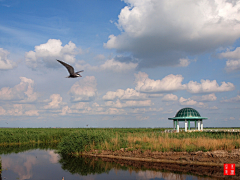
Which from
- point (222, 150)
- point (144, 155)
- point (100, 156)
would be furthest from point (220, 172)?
point (100, 156)

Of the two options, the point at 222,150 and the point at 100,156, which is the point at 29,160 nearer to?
the point at 100,156

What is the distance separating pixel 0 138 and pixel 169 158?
28.7m

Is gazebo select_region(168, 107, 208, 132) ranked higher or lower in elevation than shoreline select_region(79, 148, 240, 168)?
higher

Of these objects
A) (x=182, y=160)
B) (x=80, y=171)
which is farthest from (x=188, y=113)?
(x=80, y=171)

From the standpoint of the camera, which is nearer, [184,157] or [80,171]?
[80,171]

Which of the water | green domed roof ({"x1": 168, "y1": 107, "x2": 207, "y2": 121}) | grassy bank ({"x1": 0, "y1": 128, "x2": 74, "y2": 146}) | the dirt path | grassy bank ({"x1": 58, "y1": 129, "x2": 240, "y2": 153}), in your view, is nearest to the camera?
the water

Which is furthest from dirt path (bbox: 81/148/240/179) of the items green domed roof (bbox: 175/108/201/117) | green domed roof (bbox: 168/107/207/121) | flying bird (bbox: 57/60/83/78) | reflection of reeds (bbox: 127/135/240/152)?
green domed roof (bbox: 175/108/201/117)

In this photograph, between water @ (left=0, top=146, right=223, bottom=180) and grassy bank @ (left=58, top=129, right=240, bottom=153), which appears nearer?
water @ (left=0, top=146, right=223, bottom=180)

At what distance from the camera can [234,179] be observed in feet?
44.4

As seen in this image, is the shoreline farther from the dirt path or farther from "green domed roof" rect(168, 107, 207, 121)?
"green domed roof" rect(168, 107, 207, 121)

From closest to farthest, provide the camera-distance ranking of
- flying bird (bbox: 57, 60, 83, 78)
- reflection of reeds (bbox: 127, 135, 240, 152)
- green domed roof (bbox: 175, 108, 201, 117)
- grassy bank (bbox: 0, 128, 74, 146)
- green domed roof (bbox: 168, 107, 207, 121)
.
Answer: flying bird (bbox: 57, 60, 83, 78) → reflection of reeds (bbox: 127, 135, 240, 152) → grassy bank (bbox: 0, 128, 74, 146) → green domed roof (bbox: 168, 107, 207, 121) → green domed roof (bbox: 175, 108, 201, 117)

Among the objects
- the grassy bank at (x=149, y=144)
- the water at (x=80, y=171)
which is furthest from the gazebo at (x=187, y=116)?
the water at (x=80, y=171)

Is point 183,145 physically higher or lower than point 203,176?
higher

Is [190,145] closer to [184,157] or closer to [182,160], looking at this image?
[184,157]
